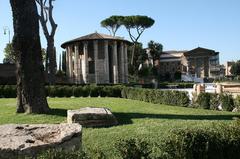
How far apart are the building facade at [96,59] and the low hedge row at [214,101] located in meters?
33.6

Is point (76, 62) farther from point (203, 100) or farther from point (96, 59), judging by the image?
point (203, 100)

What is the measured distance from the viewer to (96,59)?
173ft

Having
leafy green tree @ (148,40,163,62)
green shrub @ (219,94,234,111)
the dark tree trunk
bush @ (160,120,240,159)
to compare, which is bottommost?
green shrub @ (219,94,234,111)

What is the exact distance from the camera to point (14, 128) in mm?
6902

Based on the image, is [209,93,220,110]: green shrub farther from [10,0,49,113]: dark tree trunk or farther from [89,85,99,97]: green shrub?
[89,85,99,97]: green shrub

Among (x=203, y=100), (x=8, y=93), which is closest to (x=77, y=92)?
(x=8, y=93)

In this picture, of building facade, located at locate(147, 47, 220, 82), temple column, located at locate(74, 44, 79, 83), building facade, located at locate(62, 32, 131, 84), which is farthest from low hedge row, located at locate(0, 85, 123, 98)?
building facade, located at locate(147, 47, 220, 82)

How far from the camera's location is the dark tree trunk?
44.3ft

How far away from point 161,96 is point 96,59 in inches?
1283

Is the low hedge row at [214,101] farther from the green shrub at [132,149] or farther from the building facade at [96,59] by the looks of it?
the building facade at [96,59]

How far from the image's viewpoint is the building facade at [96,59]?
52.0m

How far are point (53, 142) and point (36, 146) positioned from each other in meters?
0.31

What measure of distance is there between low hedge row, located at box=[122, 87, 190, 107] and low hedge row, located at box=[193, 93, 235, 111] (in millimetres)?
661

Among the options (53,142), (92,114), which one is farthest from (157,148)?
(92,114)
